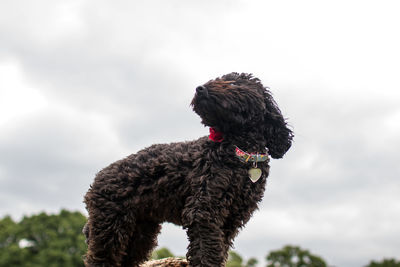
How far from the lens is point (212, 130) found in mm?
5863

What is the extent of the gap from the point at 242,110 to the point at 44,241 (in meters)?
28.6

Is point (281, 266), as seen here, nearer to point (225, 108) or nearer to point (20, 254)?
point (20, 254)

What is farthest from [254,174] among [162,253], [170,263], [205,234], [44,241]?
[44,241]

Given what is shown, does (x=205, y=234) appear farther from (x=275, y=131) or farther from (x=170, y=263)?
(x=170, y=263)

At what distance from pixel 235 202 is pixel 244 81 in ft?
4.69

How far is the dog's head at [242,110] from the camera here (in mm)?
5520

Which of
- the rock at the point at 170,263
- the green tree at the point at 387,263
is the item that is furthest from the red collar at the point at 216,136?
the green tree at the point at 387,263

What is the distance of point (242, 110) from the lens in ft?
18.6

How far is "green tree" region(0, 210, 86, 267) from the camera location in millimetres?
30312

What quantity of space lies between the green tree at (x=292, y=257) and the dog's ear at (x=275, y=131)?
3066 centimetres


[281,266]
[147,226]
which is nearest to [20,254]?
[281,266]

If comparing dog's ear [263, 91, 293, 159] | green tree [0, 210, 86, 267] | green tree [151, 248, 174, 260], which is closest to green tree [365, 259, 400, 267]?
green tree [151, 248, 174, 260]

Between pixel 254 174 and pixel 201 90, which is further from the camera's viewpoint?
pixel 254 174

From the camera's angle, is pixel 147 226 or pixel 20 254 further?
pixel 20 254
